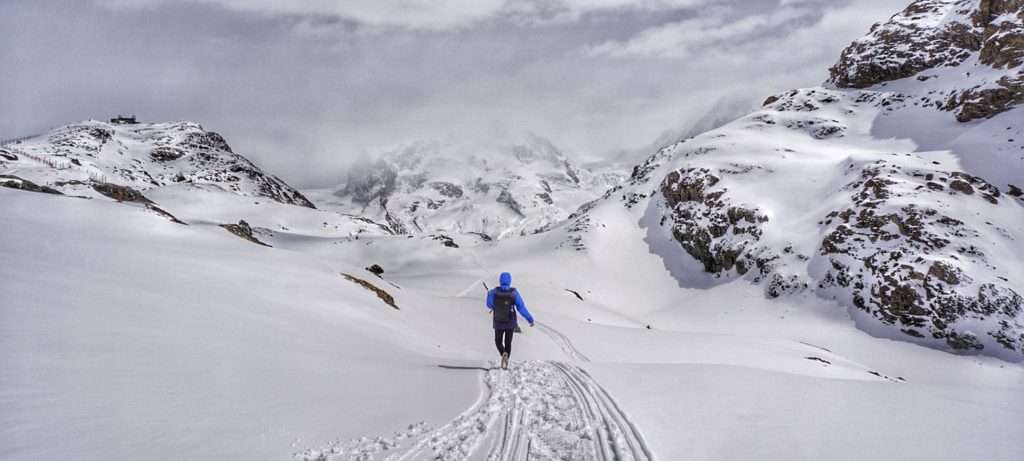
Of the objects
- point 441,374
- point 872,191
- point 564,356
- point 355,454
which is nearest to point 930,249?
point 872,191

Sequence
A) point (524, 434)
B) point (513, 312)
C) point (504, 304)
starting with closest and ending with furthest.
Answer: point (524, 434), point (504, 304), point (513, 312)

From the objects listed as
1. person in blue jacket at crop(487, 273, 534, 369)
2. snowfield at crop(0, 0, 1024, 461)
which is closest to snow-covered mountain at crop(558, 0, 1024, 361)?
snowfield at crop(0, 0, 1024, 461)

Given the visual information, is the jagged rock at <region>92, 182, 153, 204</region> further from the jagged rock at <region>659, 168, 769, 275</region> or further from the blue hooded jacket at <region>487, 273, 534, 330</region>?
the jagged rock at <region>659, 168, 769, 275</region>

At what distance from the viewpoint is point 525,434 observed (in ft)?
22.2

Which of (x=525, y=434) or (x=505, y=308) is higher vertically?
(x=505, y=308)

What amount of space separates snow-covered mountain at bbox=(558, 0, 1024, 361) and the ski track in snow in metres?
57.5

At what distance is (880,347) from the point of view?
48656 mm

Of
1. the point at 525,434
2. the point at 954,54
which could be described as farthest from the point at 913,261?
the point at 954,54

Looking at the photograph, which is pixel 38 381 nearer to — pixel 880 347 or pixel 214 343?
pixel 214 343

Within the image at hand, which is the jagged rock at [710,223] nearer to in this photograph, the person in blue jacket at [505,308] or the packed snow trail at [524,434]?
the person in blue jacket at [505,308]

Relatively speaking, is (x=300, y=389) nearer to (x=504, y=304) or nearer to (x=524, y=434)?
(x=524, y=434)

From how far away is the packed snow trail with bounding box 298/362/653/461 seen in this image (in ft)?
19.2

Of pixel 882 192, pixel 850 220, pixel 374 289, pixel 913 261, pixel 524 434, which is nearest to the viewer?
pixel 524 434

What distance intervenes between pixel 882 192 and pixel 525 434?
7139 centimetres
